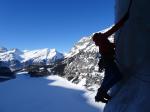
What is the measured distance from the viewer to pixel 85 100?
2722 cm

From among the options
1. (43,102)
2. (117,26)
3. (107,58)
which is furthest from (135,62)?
(43,102)

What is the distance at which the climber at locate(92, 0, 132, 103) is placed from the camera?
6.68 metres

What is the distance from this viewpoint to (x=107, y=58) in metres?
6.91

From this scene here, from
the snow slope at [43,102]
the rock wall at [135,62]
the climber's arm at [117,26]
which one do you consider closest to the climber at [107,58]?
the climber's arm at [117,26]

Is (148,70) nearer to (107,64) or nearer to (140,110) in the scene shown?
(140,110)

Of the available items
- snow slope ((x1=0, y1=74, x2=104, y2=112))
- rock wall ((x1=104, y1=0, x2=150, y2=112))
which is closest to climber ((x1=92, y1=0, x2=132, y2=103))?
rock wall ((x1=104, y1=0, x2=150, y2=112))

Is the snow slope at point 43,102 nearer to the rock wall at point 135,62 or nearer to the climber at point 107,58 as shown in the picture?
the climber at point 107,58

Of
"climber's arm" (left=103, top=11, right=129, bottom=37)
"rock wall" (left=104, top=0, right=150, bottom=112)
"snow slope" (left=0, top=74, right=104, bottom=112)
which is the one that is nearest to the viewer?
"rock wall" (left=104, top=0, right=150, bottom=112)

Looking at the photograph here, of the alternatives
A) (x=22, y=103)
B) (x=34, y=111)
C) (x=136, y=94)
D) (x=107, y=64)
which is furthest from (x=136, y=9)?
(x=22, y=103)

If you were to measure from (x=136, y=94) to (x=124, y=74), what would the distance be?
4.97 ft

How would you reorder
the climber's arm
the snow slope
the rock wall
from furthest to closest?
the snow slope < the climber's arm < the rock wall

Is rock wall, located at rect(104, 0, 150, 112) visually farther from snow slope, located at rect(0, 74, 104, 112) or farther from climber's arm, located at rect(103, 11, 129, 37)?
snow slope, located at rect(0, 74, 104, 112)

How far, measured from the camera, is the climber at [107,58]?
6676 millimetres

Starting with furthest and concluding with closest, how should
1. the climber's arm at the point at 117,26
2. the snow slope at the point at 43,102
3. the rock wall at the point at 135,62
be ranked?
the snow slope at the point at 43,102 → the climber's arm at the point at 117,26 → the rock wall at the point at 135,62
